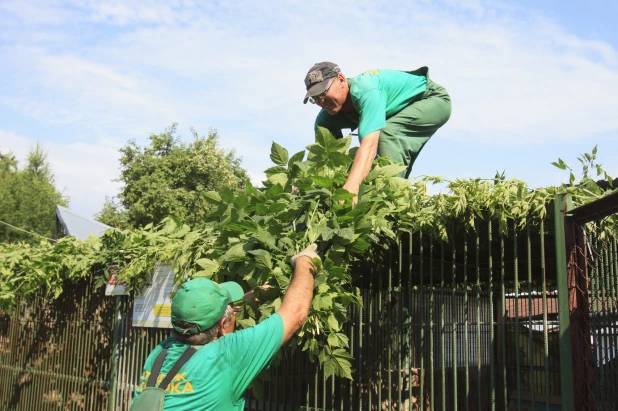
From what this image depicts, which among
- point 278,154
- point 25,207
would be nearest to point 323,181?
point 278,154

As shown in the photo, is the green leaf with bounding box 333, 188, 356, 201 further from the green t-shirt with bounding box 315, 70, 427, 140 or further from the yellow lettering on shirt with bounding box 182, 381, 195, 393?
the yellow lettering on shirt with bounding box 182, 381, 195, 393

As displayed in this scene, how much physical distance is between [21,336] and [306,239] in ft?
19.7

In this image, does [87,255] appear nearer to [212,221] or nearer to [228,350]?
[212,221]

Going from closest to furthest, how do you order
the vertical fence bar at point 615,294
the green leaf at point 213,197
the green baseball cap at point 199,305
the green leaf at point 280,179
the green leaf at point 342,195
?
the green baseball cap at point 199,305
the vertical fence bar at point 615,294
the green leaf at point 342,195
the green leaf at point 280,179
the green leaf at point 213,197

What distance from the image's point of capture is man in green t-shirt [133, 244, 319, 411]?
266 cm

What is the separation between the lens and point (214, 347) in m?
2.76

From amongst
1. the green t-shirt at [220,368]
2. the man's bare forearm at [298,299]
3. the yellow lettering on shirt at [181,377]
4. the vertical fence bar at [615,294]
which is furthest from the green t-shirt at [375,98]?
the yellow lettering on shirt at [181,377]

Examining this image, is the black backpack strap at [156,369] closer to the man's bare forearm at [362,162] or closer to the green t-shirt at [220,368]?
the green t-shirt at [220,368]

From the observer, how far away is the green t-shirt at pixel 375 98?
4.26 metres

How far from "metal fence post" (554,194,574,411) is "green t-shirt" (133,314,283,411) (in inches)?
56.4

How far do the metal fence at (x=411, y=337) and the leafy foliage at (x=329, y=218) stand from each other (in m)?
0.16

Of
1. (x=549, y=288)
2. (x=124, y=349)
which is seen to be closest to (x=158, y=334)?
(x=124, y=349)

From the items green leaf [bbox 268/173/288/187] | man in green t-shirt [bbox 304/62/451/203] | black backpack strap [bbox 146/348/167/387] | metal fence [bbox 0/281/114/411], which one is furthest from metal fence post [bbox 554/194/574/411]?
metal fence [bbox 0/281/114/411]

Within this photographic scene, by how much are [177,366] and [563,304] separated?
1.93m
